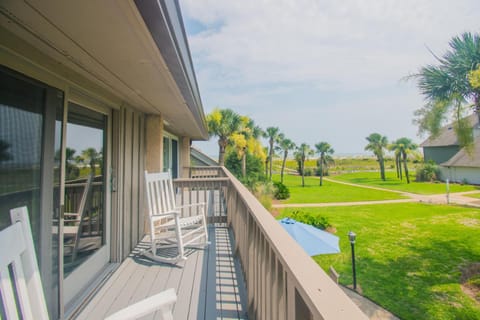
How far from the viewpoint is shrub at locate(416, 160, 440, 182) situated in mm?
28875

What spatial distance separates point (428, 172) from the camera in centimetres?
2928

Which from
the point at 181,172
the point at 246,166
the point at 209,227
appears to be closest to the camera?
the point at 209,227

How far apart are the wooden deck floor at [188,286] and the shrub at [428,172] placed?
34.2m

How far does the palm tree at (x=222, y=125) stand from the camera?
15110mm

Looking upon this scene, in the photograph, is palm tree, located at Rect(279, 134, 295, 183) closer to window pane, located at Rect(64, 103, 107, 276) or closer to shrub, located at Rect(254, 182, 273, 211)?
shrub, located at Rect(254, 182, 273, 211)

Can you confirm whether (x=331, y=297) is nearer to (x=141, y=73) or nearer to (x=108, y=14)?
(x=108, y=14)

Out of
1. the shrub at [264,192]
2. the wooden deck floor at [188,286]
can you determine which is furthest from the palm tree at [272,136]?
the wooden deck floor at [188,286]

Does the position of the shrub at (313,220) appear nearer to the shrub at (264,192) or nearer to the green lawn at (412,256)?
the green lawn at (412,256)

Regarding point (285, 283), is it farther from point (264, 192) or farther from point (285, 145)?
point (285, 145)

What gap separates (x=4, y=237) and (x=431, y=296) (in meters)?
9.29

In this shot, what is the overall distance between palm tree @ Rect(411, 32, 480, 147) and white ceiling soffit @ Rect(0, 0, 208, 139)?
9.89 metres

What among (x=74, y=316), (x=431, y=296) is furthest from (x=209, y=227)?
(x=431, y=296)

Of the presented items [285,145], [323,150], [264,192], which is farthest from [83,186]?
→ [323,150]

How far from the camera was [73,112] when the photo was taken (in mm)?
2135
